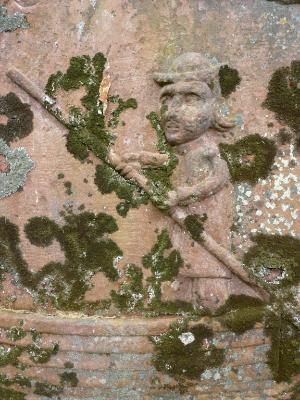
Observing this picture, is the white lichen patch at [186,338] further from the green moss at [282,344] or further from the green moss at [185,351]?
the green moss at [282,344]

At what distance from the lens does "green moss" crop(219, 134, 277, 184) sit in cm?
429

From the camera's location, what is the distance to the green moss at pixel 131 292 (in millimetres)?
4305

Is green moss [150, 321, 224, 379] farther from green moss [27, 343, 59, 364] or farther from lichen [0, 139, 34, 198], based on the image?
lichen [0, 139, 34, 198]

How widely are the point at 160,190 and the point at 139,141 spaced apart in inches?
16.5

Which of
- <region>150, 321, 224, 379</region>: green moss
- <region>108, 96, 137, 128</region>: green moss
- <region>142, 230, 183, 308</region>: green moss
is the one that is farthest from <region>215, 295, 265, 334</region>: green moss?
<region>108, 96, 137, 128</region>: green moss

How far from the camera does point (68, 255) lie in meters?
4.35

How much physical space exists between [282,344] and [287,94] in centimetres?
187

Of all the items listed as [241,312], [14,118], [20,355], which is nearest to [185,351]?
[241,312]

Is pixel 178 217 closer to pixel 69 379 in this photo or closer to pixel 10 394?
pixel 69 379

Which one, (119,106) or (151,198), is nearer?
(151,198)

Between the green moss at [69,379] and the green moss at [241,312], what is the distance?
116 cm

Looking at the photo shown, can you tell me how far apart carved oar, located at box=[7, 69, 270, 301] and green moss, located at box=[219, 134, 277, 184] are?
51cm

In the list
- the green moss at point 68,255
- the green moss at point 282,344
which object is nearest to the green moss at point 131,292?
the green moss at point 68,255

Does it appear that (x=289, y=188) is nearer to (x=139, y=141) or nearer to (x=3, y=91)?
(x=139, y=141)
